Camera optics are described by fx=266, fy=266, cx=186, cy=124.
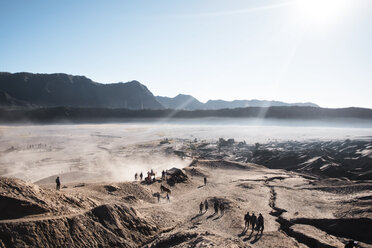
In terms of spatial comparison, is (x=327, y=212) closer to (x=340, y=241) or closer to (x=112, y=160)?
(x=340, y=241)

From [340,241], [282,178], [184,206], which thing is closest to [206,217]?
[184,206]

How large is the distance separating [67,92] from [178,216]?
16237cm

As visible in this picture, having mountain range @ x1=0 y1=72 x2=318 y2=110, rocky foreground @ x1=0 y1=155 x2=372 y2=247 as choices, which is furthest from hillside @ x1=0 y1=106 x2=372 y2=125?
rocky foreground @ x1=0 y1=155 x2=372 y2=247

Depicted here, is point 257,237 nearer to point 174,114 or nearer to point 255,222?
point 255,222

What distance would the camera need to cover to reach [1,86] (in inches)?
5704

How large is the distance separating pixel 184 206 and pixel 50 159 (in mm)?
22580

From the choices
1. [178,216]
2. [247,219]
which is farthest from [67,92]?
[247,219]

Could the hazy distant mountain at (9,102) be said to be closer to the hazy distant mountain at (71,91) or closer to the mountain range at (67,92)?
the mountain range at (67,92)

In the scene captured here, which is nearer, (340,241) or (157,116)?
(340,241)

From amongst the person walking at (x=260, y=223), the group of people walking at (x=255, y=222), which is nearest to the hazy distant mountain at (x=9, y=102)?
the group of people walking at (x=255, y=222)

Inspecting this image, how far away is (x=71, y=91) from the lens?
16000cm

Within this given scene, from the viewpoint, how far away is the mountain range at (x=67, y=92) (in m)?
143

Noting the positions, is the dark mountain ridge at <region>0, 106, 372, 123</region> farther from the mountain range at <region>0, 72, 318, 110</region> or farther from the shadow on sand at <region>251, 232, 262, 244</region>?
the shadow on sand at <region>251, 232, 262, 244</region>

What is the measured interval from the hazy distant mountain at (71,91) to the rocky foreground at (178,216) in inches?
5827
